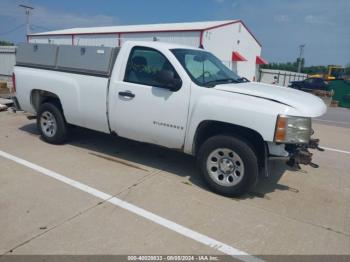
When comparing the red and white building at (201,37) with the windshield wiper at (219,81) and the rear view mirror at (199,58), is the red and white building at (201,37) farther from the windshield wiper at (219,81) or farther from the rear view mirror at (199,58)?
the windshield wiper at (219,81)

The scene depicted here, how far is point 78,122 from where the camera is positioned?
5.66 m

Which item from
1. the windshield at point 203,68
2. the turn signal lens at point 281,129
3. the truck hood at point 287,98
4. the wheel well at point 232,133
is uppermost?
the windshield at point 203,68

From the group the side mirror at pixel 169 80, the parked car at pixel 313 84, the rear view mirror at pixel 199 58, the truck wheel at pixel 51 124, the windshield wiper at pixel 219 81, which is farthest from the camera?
the parked car at pixel 313 84

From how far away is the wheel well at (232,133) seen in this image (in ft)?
13.7

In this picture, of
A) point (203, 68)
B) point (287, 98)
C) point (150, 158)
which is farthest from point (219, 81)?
point (150, 158)

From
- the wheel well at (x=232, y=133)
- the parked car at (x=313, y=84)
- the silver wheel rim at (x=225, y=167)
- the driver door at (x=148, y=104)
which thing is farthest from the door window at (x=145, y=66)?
the parked car at (x=313, y=84)

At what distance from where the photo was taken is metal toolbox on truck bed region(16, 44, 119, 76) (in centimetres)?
521

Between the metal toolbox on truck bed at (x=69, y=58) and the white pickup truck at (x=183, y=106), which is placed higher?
the metal toolbox on truck bed at (x=69, y=58)

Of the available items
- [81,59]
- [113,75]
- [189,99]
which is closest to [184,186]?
[189,99]

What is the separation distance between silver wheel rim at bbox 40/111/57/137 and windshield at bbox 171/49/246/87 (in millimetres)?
2860

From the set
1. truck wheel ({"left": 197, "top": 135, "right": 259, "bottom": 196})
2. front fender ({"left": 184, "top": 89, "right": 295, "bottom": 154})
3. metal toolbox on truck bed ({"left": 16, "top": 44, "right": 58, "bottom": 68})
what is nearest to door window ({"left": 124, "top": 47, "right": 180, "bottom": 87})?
front fender ({"left": 184, "top": 89, "right": 295, "bottom": 154})

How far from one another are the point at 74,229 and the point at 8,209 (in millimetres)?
939

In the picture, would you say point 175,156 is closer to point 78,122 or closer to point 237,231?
point 78,122

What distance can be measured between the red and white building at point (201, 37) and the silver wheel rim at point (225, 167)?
19253mm
